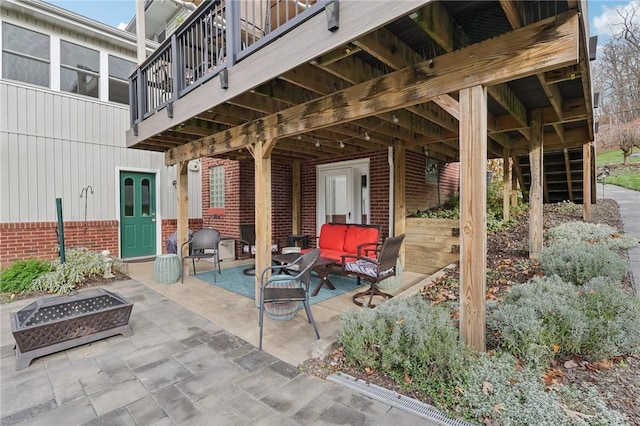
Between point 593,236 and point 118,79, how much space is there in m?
9.99

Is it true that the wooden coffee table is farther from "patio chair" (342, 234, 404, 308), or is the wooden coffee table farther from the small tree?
the small tree

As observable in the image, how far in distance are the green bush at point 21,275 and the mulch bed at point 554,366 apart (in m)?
4.89

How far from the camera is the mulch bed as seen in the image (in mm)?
1747

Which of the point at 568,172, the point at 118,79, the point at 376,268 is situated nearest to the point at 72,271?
the point at 118,79

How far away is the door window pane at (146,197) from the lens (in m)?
7.26

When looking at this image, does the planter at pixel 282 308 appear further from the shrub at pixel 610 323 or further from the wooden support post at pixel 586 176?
the wooden support post at pixel 586 176

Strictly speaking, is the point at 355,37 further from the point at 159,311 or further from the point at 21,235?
the point at 21,235

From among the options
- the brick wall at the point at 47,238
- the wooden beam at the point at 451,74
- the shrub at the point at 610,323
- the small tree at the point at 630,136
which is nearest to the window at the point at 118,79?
the brick wall at the point at 47,238

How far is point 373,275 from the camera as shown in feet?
12.6

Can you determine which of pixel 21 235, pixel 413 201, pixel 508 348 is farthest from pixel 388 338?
pixel 21 235

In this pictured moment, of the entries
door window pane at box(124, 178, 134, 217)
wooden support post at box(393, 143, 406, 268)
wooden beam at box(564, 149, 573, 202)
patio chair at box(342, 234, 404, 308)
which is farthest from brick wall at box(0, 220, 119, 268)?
wooden beam at box(564, 149, 573, 202)

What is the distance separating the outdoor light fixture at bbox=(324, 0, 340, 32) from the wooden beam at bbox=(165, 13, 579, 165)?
73 cm

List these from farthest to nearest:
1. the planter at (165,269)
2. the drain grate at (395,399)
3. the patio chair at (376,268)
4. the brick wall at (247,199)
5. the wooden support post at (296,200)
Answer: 1. the wooden support post at (296,200)
2. the brick wall at (247,199)
3. the planter at (165,269)
4. the patio chair at (376,268)
5. the drain grate at (395,399)

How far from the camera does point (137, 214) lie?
7.14 metres
